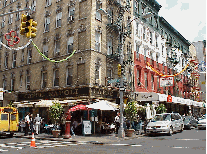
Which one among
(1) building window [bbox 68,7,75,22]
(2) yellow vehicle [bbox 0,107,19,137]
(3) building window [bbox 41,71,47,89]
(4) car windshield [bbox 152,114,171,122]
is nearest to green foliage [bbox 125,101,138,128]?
(4) car windshield [bbox 152,114,171,122]

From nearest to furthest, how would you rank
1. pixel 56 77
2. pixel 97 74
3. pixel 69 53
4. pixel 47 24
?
1. pixel 97 74
2. pixel 69 53
3. pixel 56 77
4. pixel 47 24

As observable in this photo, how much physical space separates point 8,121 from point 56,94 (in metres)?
7.77

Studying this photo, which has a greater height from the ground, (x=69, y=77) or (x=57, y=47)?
(x=57, y=47)

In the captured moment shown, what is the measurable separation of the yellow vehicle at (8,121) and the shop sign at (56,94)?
6.16 metres

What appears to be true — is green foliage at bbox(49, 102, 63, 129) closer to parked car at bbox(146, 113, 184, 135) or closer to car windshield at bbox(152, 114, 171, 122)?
parked car at bbox(146, 113, 184, 135)

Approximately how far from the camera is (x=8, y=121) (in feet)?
63.5

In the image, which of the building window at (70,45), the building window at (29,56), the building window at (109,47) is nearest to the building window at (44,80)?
the building window at (29,56)

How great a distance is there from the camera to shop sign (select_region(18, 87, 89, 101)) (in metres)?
24.0

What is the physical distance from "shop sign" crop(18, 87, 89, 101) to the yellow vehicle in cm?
616

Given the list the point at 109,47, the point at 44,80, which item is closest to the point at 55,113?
the point at 44,80

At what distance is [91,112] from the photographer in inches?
968

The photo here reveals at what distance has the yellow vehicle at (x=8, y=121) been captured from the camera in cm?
1892

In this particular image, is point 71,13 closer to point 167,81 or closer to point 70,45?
point 70,45

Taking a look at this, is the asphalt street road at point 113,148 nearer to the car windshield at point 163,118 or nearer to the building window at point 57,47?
the car windshield at point 163,118
